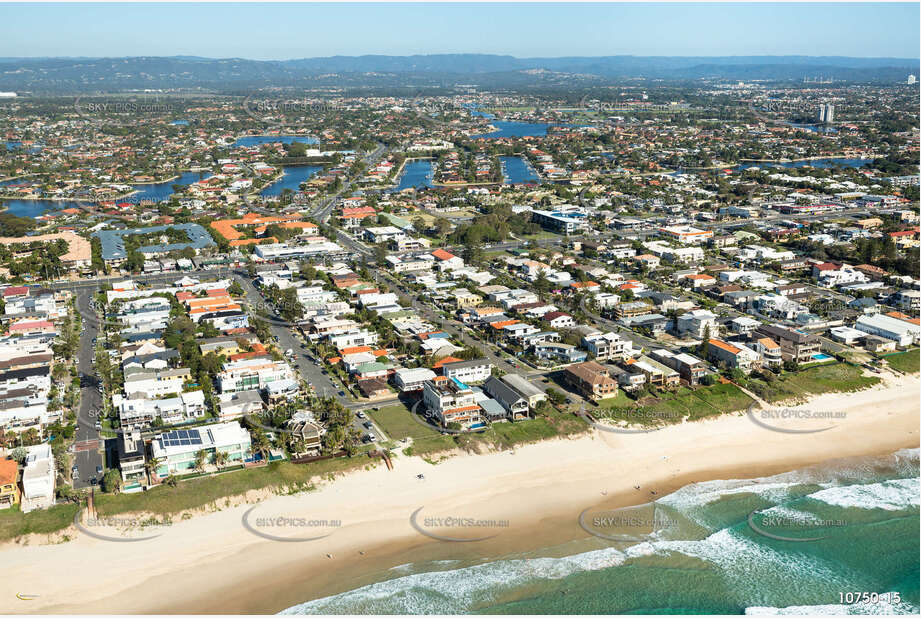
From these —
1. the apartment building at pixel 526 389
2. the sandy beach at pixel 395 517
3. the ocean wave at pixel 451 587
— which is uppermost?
the apartment building at pixel 526 389

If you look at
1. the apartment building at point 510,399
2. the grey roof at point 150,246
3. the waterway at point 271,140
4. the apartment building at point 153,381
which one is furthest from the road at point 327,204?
the apartment building at point 510,399

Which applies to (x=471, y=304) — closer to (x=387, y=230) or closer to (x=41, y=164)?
(x=387, y=230)

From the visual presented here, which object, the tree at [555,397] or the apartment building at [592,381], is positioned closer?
the tree at [555,397]

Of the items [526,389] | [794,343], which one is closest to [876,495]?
[794,343]

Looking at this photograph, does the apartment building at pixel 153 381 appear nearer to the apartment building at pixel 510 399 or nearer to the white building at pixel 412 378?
the white building at pixel 412 378

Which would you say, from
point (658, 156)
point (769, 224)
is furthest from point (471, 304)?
point (658, 156)

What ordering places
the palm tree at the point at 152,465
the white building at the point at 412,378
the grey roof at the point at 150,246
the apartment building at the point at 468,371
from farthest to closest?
the grey roof at the point at 150,246, the apartment building at the point at 468,371, the white building at the point at 412,378, the palm tree at the point at 152,465

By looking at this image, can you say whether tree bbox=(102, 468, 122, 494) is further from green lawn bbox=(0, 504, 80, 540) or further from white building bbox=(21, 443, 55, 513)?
white building bbox=(21, 443, 55, 513)
